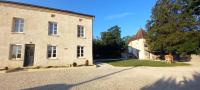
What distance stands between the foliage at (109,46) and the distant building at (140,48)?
13.1ft

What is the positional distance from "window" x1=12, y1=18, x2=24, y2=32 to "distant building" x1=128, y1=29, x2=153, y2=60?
102 feet

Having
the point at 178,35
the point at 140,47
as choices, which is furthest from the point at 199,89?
the point at 140,47

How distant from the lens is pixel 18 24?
707 inches

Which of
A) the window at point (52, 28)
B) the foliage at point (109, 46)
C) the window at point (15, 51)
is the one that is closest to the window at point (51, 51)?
the window at point (52, 28)

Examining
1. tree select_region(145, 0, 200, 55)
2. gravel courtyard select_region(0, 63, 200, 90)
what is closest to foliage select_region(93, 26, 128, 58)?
tree select_region(145, 0, 200, 55)

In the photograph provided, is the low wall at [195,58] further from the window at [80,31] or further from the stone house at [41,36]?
the window at [80,31]

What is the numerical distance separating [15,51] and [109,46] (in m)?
27.0

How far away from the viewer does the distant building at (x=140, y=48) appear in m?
43.4

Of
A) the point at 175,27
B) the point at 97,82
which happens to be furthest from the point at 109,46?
the point at 97,82

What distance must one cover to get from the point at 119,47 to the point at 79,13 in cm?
2397

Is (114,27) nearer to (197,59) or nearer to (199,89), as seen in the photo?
(197,59)

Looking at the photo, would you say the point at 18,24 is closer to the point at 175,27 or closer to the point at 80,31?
the point at 80,31

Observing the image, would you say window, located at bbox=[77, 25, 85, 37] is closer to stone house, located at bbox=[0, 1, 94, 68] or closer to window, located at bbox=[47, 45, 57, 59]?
stone house, located at bbox=[0, 1, 94, 68]

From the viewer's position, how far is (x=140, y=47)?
149 feet
